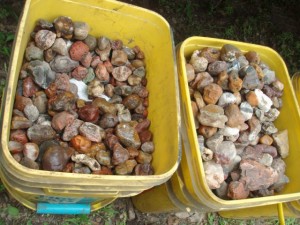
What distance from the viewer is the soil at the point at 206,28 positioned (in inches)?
52.4

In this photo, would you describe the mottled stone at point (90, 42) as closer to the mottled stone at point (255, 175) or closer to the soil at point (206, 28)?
the soil at point (206, 28)

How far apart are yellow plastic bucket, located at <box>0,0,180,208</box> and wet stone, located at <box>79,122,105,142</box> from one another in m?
0.16

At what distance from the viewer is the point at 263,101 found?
1.20 meters

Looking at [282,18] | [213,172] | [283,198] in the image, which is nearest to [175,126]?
[213,172]

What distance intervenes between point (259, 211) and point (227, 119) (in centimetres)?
42

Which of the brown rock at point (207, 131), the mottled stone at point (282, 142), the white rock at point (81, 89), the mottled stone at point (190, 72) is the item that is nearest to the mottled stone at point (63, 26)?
the white rock at point (81, 89)

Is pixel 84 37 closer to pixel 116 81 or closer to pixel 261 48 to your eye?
pixel 116 81

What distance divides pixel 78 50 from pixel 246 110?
518 millimetres

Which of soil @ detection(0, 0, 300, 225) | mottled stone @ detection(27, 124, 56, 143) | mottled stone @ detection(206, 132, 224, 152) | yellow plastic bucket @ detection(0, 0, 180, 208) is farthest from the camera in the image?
soil @ detection(0, 0, 300, 225)

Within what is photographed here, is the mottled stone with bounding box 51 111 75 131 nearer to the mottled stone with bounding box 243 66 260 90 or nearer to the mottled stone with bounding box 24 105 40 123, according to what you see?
the mottled stone with bounding box 24 105 40 123

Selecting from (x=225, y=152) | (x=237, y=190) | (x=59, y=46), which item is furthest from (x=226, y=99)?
(x=59, y=46)

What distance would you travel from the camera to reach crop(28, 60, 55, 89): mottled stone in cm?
104

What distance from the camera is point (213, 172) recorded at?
1.06 meters

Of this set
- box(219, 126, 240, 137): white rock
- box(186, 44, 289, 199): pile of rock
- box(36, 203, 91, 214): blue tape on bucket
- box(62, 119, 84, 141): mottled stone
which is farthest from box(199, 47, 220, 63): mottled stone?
box(36, 203, 91, 214): blue tape on bucket
